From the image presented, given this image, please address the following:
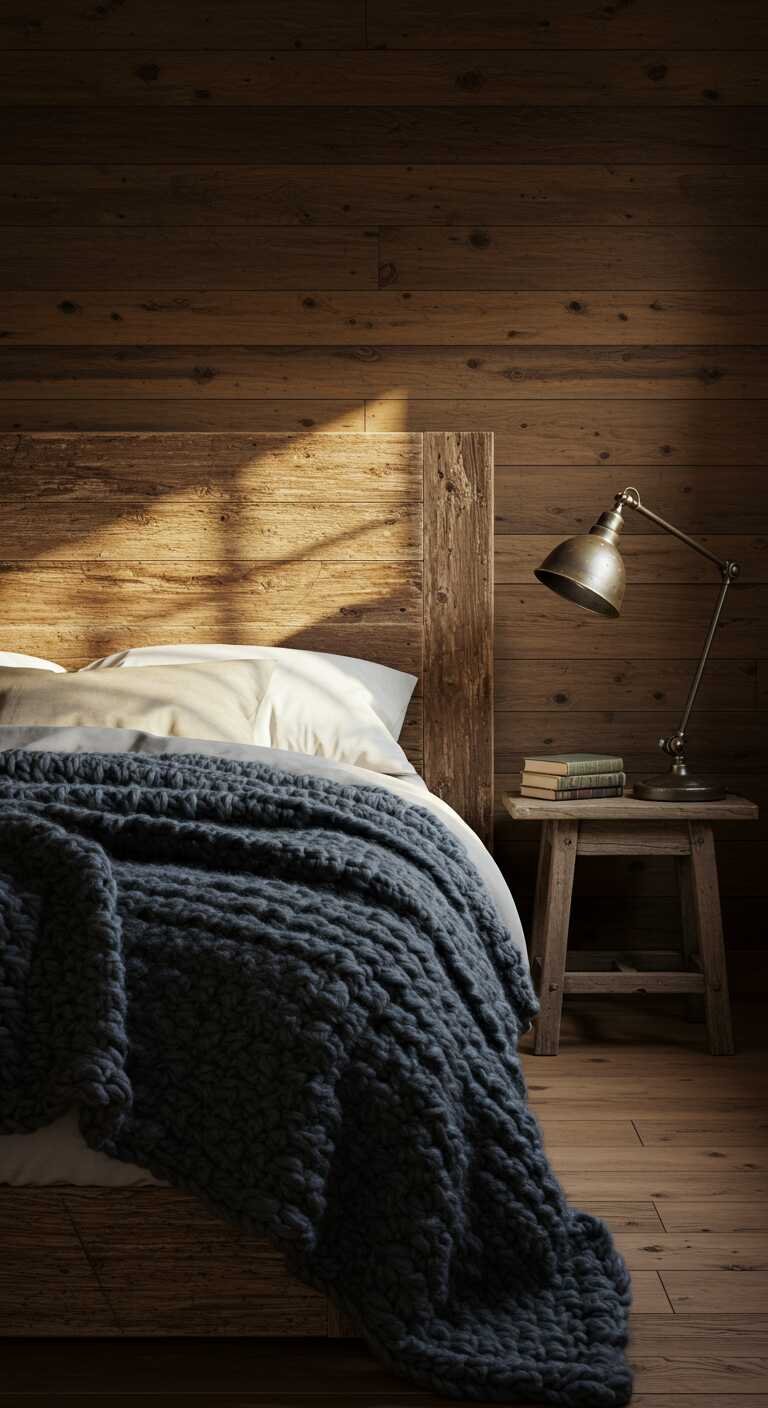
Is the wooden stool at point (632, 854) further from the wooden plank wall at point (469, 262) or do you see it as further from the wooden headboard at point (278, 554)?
the wooden plank wall at point (469, 262)

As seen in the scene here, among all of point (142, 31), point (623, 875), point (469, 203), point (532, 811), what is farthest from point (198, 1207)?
point (142, 31)

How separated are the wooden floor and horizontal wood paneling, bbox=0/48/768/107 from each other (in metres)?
2.15

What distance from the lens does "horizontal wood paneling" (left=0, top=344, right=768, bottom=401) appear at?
3.18 metres

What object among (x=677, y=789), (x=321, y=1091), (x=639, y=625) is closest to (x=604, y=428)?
(x=639, y=625)

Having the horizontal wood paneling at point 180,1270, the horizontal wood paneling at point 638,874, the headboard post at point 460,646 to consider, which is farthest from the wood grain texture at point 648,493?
the horizontal wood paneling at point 180,1270

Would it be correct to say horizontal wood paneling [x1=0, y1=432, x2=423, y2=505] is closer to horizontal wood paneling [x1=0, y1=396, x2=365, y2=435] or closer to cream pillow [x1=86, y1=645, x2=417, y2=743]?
horizontal wood paneling [x1=0, y1=396, x2=365, y2=435]

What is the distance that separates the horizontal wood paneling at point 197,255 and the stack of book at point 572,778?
1255mm

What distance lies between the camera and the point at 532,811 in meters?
2.70

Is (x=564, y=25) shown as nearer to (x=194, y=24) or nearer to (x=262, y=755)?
(x=194, y=24)

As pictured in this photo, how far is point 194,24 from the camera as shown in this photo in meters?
3.12

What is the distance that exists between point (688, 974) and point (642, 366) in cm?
143

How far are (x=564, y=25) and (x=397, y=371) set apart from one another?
2.92 ft

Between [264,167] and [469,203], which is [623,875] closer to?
[469,203]

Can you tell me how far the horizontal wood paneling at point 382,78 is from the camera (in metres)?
3.12
